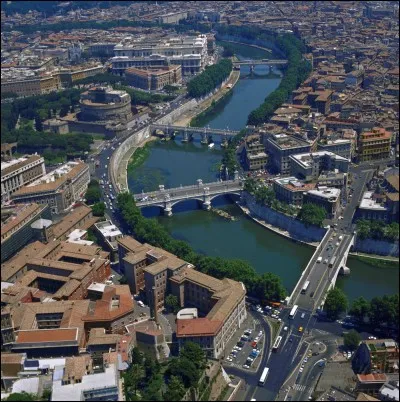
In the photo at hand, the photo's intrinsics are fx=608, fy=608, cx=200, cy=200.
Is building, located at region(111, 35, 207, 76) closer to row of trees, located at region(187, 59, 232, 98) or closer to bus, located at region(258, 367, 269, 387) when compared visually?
row of trees, located at region(187, 59, 232, 98)

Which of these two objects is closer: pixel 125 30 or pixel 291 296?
pixel 291 296

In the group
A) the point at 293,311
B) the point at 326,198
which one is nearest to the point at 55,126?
the point at 326,198

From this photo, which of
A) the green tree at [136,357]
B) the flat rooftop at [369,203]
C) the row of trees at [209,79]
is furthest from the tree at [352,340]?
the row of trees at [209,79]

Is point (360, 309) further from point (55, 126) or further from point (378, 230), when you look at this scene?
point (55, 126)

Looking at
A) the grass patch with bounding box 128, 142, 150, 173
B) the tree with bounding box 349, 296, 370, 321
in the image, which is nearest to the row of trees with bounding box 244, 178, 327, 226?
the tree with bounding box 349, 296, 370, 321

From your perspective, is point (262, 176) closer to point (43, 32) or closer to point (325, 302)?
point (325, 302)

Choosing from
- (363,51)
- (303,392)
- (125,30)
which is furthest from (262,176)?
(125,30)
